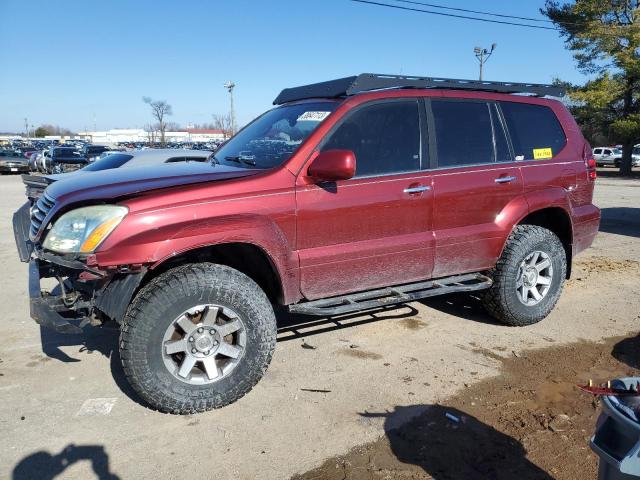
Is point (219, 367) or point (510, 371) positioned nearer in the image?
point (219, 367)

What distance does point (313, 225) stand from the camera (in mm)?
3586

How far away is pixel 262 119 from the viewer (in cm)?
463

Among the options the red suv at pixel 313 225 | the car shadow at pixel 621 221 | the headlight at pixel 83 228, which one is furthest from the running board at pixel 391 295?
the car shadow at pixel 621 221

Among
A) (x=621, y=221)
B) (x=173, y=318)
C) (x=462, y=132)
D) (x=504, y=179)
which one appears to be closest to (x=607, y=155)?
(x=621, y=221)

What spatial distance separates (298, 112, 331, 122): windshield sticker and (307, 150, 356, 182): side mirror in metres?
0.45

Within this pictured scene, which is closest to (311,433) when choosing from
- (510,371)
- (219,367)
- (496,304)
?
(219,367)

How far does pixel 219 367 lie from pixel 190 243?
84cm

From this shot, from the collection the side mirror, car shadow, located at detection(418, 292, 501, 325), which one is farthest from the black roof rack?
car shadow, located at detection(418, 292, 501, 325)

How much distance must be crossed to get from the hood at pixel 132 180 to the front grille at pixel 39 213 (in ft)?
0.15

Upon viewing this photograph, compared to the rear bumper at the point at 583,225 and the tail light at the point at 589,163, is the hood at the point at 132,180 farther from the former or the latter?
the tail light at the point at 589,163

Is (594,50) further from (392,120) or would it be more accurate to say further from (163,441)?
(163,441)

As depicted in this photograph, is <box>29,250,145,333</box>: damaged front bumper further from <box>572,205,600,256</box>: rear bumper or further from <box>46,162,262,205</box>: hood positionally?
<box>572,205,600,256</box>: rear bumper

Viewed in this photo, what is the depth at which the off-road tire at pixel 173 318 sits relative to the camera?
122 inches

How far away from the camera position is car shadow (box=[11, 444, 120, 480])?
2682 millimetres
